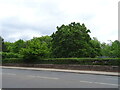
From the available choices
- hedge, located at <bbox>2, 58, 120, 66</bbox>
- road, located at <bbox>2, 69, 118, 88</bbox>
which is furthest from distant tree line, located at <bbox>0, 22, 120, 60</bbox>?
road, located at <bbox>2, 69, 118, 88</bbox>

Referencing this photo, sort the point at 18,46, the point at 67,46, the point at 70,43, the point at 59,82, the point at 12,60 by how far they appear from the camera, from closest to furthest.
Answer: the point at 59,82
the point at 70,43
the point at 67,46
the point at 12,60
the point at 18,46

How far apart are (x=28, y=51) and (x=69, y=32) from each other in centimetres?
937

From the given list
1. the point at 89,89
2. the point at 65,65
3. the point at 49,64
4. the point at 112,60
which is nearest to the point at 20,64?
the point at 49,64

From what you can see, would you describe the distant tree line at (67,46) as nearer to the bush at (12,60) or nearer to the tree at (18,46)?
the bush at (12,60)

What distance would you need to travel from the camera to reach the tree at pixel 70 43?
1226 inches

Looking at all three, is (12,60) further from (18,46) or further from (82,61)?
(18,46)

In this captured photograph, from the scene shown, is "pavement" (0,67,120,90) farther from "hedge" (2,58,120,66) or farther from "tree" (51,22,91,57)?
"tree" (51,22,91,57)

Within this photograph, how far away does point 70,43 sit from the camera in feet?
102

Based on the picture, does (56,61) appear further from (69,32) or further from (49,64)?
(69,32)

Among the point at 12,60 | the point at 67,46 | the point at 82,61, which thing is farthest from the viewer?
the point at 12,60

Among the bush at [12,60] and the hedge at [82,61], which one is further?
the bush at [12,60]

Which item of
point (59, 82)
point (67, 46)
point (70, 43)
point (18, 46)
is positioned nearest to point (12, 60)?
point (67, 46)

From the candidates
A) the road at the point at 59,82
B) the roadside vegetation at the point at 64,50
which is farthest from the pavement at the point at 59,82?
A: the roadside vegetation at the point at 64,50

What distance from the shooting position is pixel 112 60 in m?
20.3
